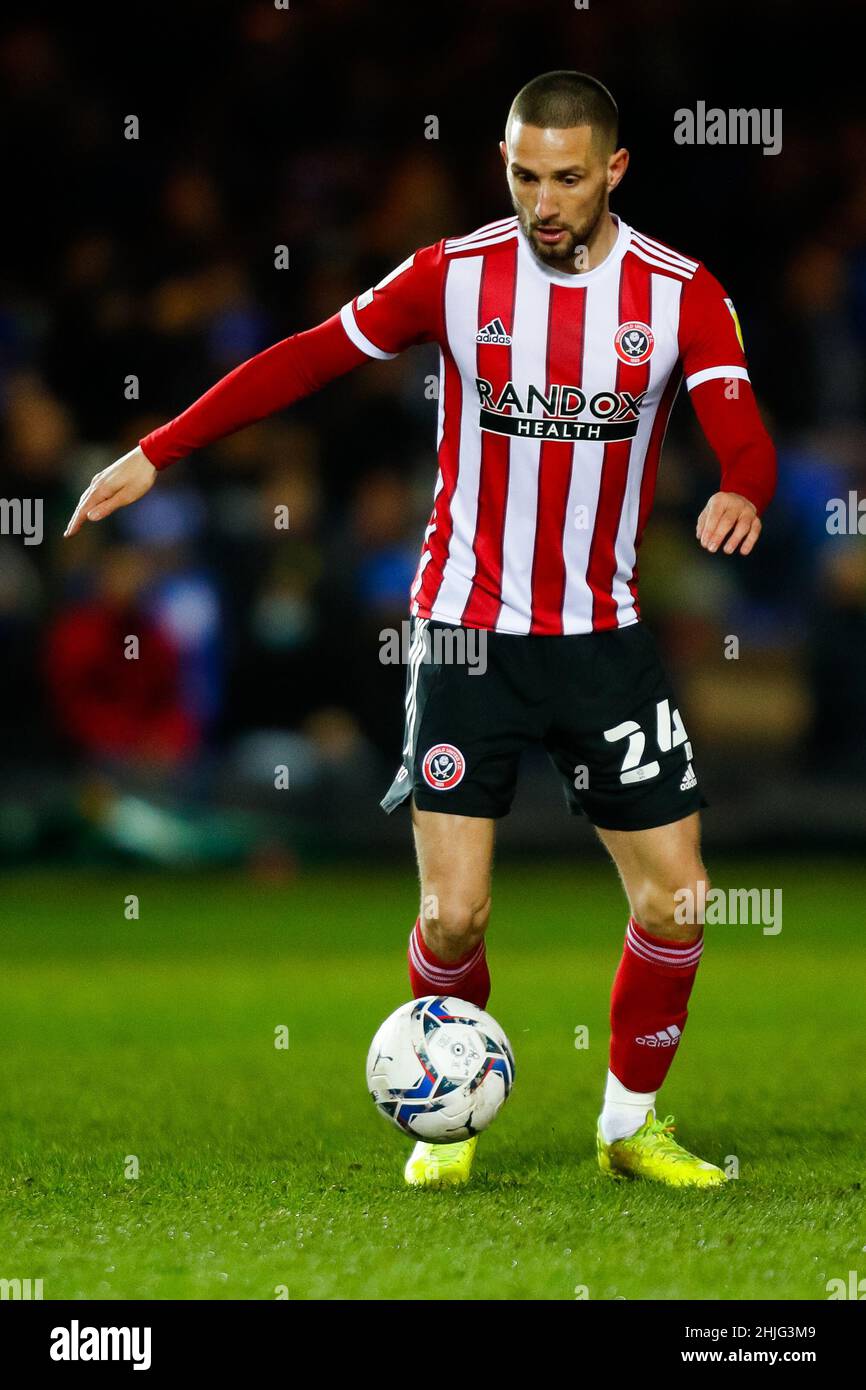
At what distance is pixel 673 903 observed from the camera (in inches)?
174

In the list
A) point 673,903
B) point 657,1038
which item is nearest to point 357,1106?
point 657,1038

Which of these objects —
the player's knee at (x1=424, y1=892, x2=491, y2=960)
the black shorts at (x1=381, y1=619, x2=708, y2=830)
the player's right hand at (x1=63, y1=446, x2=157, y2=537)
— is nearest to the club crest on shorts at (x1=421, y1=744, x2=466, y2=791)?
the black shorts at (x1=381, y1=619, x2=708, y2=830)

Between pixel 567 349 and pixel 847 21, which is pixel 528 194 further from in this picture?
pixel 847 21

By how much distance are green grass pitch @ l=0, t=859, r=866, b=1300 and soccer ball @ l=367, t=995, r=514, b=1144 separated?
0.55 feet

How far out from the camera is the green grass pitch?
3561 mm

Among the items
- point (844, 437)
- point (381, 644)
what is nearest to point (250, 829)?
point (381, 644)

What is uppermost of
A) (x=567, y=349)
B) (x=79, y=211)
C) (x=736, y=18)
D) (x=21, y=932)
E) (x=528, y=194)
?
(x=736, y=18)

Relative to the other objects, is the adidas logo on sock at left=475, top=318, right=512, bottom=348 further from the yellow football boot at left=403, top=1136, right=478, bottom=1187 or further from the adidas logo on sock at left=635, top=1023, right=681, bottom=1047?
the yellow football boot at left=403, top=1136, right=478, bottom=1187

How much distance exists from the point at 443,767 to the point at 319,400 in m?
6.78

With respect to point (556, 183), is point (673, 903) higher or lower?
lower

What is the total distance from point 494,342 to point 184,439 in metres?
0.73

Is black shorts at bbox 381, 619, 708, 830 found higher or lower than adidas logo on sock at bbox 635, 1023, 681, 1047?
higher

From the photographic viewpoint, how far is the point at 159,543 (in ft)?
32.1

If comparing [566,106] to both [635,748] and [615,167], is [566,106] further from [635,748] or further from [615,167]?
[635,748]
